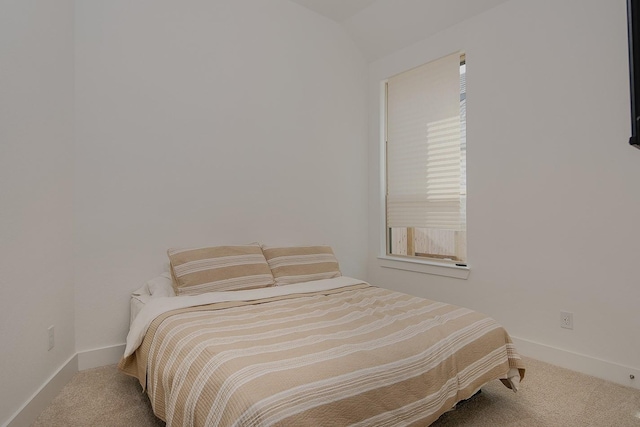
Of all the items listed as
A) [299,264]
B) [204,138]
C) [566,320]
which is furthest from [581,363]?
[204,138]

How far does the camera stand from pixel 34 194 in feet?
6.09

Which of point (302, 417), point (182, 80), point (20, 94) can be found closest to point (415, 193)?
point (182, 80)

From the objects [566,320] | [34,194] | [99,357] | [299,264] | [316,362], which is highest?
[34,194]

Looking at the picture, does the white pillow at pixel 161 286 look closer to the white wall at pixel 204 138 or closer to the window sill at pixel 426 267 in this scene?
the white wall at pixel 204 138

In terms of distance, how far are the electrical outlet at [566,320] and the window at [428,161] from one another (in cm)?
86

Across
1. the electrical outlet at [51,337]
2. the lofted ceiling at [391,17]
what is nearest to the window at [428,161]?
the lofted ceiling at [391,17]

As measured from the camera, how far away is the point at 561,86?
2.51m

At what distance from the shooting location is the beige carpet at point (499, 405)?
1805 millimetres

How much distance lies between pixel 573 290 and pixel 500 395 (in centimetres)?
94

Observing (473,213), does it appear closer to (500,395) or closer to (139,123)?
Answer: (500,395)

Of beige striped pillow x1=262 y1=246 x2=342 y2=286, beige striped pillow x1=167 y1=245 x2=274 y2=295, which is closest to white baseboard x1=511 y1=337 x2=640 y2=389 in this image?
beige striped pillow x1=262 y1=246 x2=342 y2=286

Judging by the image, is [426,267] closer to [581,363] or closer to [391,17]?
[581,363]

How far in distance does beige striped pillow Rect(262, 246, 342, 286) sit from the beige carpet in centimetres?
118

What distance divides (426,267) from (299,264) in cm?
126
